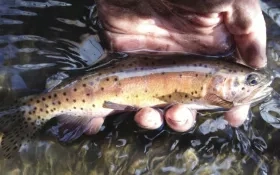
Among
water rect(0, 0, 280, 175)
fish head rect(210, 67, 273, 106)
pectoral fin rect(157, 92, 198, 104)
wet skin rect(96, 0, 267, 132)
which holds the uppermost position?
wet skin rect(96, 0, 267, 132)

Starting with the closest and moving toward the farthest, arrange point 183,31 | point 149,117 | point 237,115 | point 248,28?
point 248,28 → point 149,117 → point 237,115 → point 183,31

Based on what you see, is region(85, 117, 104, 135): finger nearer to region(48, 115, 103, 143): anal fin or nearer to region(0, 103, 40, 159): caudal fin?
region(48, 115, 103, 143): anal fin

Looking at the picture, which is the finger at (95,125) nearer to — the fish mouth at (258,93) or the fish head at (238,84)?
the fish head at (238,84)

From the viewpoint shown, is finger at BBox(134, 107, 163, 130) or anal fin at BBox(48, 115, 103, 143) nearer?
finger at BBox(134, 107, 163, 130)

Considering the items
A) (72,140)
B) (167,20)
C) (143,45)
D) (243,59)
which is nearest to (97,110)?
(72,140)

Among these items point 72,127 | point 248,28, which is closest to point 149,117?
point 72,127

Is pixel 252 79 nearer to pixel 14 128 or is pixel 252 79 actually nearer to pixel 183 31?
pixel 183 31

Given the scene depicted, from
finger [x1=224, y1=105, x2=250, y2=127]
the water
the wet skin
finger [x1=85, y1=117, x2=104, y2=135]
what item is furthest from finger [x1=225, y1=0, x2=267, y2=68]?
finger [x1=85, y1=117, x2=104, y2=135]
